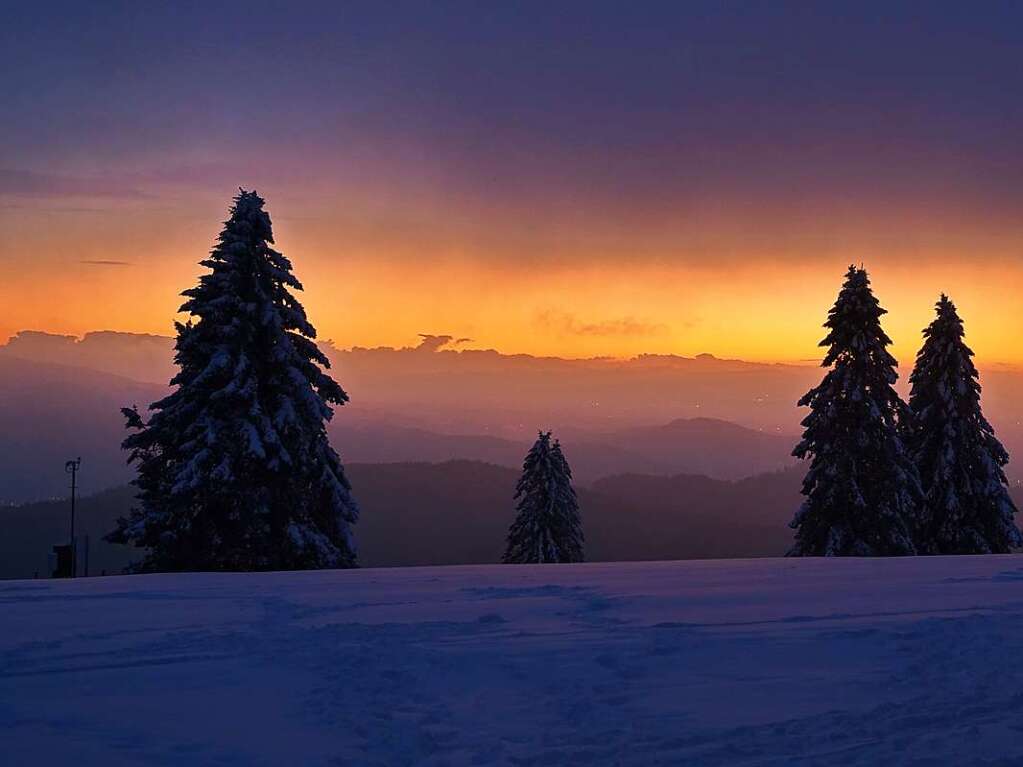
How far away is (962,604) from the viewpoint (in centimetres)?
948

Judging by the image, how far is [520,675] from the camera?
7.11m

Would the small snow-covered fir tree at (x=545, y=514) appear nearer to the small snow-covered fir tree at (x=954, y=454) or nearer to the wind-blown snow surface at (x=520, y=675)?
the small snow-covered fir tree at (x=954, y=454)

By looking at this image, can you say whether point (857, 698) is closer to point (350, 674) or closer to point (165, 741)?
point (350, 674)

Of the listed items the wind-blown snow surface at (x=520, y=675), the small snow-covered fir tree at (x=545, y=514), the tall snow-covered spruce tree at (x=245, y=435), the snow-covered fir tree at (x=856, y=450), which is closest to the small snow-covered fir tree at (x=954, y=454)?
the snow-covered fir tree at (x=856, y=450)

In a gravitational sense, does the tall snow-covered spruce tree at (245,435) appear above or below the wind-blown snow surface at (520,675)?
above

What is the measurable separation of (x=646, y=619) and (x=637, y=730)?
3.14 metres

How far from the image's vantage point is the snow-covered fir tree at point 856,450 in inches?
1101

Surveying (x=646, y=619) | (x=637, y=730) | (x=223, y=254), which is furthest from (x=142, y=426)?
(x=637, y=730)

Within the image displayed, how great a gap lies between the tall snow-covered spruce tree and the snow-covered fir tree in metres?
15.1

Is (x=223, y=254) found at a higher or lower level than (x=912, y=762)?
higher

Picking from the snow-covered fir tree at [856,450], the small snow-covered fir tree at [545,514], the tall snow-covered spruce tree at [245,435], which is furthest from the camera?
the small snow-covered fir tree at [545,514]

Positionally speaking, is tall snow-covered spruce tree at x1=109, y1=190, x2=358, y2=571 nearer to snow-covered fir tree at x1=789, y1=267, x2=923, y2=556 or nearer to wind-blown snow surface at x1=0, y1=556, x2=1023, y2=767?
wind-blown snow surface at x1=0, y1=556, x2=1023, y2=767

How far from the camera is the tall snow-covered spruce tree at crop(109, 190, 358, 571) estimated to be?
22.2 meters

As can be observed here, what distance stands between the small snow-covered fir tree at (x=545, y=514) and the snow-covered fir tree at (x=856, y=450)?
14.4 metres
